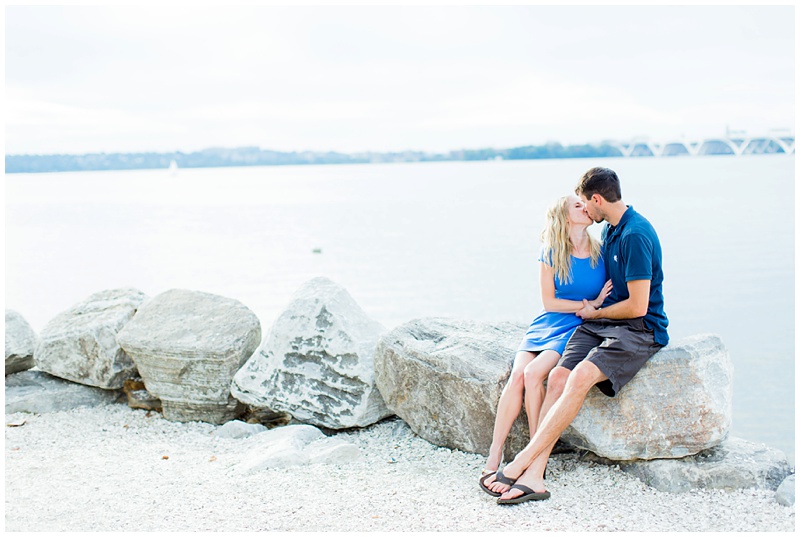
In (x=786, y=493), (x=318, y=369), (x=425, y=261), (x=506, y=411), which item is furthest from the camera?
(x=425, y=261)

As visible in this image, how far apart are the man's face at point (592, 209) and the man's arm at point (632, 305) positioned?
0.45 meters

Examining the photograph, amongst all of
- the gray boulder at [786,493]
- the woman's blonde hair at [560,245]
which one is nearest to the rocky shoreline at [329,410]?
the gray boulder at [786,493]

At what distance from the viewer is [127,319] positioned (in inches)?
257

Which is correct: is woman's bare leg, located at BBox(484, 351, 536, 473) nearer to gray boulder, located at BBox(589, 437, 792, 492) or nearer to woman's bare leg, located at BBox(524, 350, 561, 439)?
woman's bare leg, located at BBox(524, 350, 561, 439)

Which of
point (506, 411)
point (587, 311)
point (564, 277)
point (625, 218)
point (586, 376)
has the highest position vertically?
point (625, 218)

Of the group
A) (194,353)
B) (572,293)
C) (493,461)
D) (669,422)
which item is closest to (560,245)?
(572,293)

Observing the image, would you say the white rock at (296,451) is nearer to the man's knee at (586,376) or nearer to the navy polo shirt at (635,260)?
the man's knee at (586,376)

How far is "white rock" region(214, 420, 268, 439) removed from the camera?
221 inches

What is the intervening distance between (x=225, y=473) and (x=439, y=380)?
1.38 meters

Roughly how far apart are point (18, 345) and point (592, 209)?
4741mm

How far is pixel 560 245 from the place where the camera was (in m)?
4.62

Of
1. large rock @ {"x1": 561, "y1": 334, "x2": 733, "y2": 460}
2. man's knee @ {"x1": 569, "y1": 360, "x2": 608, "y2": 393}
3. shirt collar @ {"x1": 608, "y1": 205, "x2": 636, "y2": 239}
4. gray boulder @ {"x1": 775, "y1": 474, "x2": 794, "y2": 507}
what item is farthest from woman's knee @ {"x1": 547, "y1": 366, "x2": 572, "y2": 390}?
gray boulder @ {"x1": 775, "y1": 474, "x2": 794, "y2": 507}

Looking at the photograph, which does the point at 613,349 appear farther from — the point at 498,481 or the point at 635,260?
the point at 498,481

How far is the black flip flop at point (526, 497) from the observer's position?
4.16m
